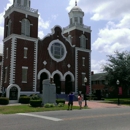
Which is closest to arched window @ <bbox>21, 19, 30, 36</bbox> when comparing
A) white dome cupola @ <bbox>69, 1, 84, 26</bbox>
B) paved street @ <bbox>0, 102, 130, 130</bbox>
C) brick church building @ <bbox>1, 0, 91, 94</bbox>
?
brick church building @ <bbox>1, 0, 91, 94</bbox>

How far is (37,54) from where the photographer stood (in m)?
40.8

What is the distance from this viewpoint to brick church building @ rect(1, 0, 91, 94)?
3809 centimetres

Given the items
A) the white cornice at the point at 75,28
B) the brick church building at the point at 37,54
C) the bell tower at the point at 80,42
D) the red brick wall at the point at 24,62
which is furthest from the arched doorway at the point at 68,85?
the white cornice at the point at 75,28

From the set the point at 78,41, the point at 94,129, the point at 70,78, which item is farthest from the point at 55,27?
the point at 94,129

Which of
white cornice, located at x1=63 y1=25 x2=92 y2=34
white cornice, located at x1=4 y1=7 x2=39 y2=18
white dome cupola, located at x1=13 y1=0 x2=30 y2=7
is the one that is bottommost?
white cornice, located at x1=63 y1=25 x2=92 y2=34

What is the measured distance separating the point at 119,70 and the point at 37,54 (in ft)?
51.0

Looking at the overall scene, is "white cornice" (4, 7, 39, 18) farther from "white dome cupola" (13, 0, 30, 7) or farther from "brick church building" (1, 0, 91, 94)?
"white dome cupola" (13, 0, 30, 7)

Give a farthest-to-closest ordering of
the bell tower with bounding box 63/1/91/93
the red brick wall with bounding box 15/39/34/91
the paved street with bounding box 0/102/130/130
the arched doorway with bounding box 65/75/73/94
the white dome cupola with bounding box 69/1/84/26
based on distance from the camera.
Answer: the white dome cupola with bounding box 69/1/84/26 < the bell tower with bounding box 63/1/91/93 < the arched doorway with bounding box 65/75/73/94 < the red brick wall with bounding box 15/39/34/91 < the paved street with bounding box 0/102/130/130

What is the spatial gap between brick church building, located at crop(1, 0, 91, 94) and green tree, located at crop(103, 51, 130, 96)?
28.2ft

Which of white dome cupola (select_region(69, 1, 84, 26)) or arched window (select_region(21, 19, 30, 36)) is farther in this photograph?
white dome cupola (select_region(69, 1, 84, 26))

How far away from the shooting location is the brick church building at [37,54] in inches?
1500

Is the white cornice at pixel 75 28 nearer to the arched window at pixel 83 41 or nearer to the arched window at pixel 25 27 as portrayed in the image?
the arched window at pixel 83 41

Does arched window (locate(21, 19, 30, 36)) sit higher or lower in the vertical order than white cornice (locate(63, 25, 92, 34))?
lower

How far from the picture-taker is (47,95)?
2669cm
